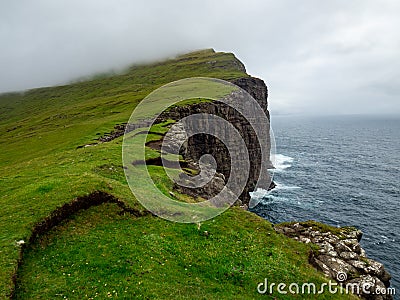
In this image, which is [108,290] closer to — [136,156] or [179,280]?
[179,280]

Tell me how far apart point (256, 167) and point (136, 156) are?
75.8 meters

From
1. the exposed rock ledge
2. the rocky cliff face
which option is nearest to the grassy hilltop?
the exposed rock ledge

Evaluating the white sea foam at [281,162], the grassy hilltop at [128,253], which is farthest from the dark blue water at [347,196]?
the grassy hilltop at [128,253]

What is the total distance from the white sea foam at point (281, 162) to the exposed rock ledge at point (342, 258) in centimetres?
10476

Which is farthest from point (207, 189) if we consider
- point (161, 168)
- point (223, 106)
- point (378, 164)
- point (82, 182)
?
point (378, 164)

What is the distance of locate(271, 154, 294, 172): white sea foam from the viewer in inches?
5207

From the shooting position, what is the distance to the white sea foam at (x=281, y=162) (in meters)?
132

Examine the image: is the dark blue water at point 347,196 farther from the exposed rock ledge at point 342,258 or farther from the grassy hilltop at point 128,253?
the grassy hilltop at point 128,253

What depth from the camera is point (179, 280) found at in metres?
16.4

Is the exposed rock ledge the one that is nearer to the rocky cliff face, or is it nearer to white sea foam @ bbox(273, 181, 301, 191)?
the rocky cliff face

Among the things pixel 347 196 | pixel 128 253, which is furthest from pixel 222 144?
pixel 128 253

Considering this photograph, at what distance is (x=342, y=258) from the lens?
72.9ft

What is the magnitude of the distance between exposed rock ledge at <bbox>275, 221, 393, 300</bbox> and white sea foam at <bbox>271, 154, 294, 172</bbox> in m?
105

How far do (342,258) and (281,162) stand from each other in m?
127
